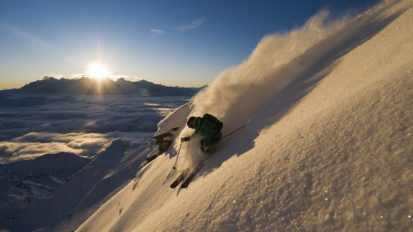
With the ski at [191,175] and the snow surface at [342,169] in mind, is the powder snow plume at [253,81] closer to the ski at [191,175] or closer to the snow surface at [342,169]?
the ski at [191,175]

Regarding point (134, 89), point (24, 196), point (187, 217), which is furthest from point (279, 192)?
point (134, 89)

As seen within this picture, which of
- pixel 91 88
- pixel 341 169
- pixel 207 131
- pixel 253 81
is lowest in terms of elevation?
pixel 207 131

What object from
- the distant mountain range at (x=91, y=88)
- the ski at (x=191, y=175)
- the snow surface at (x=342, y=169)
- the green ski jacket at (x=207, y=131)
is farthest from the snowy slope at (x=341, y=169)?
the distant mountain range at (x=91, y=88)

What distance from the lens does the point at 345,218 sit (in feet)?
2.03

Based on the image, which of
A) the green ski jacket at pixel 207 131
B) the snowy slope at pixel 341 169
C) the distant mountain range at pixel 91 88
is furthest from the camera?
the distant mountain range at pixel 91 88

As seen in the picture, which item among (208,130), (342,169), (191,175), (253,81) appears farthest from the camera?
(253,81)

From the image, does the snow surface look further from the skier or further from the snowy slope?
the skier

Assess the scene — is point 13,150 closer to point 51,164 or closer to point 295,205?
point 51,164

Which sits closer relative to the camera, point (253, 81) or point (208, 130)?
point (208, 130)

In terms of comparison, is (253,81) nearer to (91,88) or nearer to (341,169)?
(341,169)

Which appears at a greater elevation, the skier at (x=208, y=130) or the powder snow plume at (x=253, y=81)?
the powder snow plume at (x=253, y=81)

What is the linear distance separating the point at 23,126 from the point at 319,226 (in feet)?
108

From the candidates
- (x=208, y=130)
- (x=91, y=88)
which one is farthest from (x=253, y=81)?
(x=91, y=88)

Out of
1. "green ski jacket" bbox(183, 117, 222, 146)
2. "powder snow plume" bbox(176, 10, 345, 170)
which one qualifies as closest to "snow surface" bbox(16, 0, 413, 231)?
"green ski jacket" bbox(183, 117, 222, 146)
